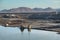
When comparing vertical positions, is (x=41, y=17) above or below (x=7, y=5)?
below

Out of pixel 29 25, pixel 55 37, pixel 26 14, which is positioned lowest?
pixel 55 37

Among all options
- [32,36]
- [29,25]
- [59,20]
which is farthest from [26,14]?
[59,20]

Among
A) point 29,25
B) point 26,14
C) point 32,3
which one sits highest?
point 32,3

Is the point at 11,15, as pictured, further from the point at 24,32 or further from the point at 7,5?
the point at 24,32

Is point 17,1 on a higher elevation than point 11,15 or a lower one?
higher

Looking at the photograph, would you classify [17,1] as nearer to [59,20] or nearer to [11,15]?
[11,15]

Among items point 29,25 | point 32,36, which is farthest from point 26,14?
point 32,36
